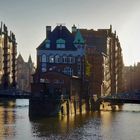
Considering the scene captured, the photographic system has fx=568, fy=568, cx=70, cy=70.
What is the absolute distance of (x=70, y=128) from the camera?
324 ft

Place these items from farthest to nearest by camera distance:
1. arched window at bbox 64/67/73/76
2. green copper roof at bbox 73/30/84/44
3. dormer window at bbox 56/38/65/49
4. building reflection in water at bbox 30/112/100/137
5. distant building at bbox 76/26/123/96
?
distant building at bbox 76/26/123/96 → arched window at bbox 64/67/73/76 → dormer window at bbox 56/38/65/49 → green copper roof at bbox 73/30/84/44 → building reflection in water at bbox 30/112/100/137

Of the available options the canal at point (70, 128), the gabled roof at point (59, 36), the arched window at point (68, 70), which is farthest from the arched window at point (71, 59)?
the canal at point (70, 128)

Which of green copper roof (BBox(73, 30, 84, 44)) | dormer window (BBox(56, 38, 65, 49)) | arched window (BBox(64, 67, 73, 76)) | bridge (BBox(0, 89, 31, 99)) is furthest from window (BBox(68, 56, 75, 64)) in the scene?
bridge (BBox(0, 89, 31, 99))

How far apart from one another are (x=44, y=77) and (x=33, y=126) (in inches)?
1290

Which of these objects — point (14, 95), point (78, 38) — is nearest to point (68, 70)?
point (78, 38)

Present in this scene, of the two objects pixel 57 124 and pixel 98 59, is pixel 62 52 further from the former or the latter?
pixel 57 124

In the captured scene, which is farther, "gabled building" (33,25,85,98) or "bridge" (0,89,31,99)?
"gabled building" (33,25,85,98)

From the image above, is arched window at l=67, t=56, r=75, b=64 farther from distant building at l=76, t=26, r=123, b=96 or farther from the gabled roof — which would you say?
distant building at l=76, t=26, r=123, b=96

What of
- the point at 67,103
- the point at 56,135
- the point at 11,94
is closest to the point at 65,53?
the point at 11,94

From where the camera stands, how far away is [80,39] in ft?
503

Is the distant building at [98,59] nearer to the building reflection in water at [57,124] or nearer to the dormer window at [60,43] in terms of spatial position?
the dormer window at [60,43]

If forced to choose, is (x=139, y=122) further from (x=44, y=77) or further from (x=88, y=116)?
(x=44, y=77)

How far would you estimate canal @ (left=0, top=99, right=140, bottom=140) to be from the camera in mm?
87394

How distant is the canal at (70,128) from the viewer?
87.4 m
